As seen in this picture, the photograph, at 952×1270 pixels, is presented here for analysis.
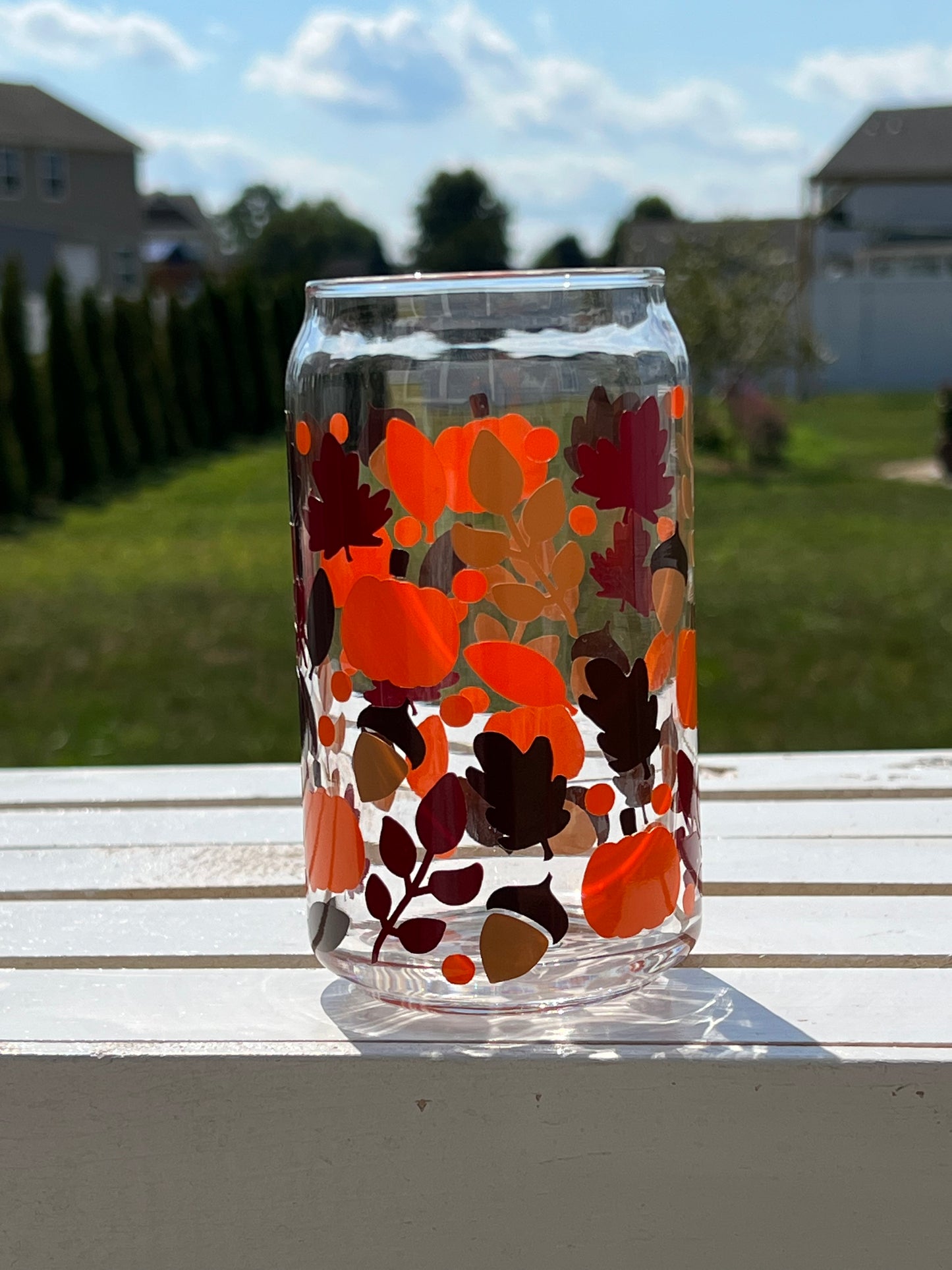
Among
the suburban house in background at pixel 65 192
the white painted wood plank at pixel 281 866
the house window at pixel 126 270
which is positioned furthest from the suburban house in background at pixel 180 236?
the white painted wood plank at pixel 281 866

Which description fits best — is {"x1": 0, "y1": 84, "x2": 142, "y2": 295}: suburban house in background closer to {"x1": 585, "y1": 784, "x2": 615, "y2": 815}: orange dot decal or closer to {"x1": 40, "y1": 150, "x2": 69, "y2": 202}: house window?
{"x1": 40, "y1": 150, "x2": 69, "y2": 202}: house window

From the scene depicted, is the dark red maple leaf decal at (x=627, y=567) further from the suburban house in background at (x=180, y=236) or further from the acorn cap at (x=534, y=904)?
the suburban house in background at (x=180, y=236)

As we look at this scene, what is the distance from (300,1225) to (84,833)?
647 millimetres

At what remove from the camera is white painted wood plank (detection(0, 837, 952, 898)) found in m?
1.29

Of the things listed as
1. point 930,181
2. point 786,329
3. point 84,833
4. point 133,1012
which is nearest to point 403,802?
point 133,1012

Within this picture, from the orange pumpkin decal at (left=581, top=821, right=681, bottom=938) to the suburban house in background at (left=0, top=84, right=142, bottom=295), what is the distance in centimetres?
3072

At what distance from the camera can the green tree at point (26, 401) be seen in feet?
39.9

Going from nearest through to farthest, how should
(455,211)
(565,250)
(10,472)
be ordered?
(10,472), (565,250), (455,211)

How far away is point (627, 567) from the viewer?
0.97 meters

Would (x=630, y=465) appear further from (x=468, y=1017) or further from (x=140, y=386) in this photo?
(x=140, y=386)

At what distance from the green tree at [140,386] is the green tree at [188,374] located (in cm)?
91

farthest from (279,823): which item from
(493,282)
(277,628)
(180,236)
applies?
(180,236)

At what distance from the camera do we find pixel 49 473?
12.5 m

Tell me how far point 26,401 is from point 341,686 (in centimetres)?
1240
